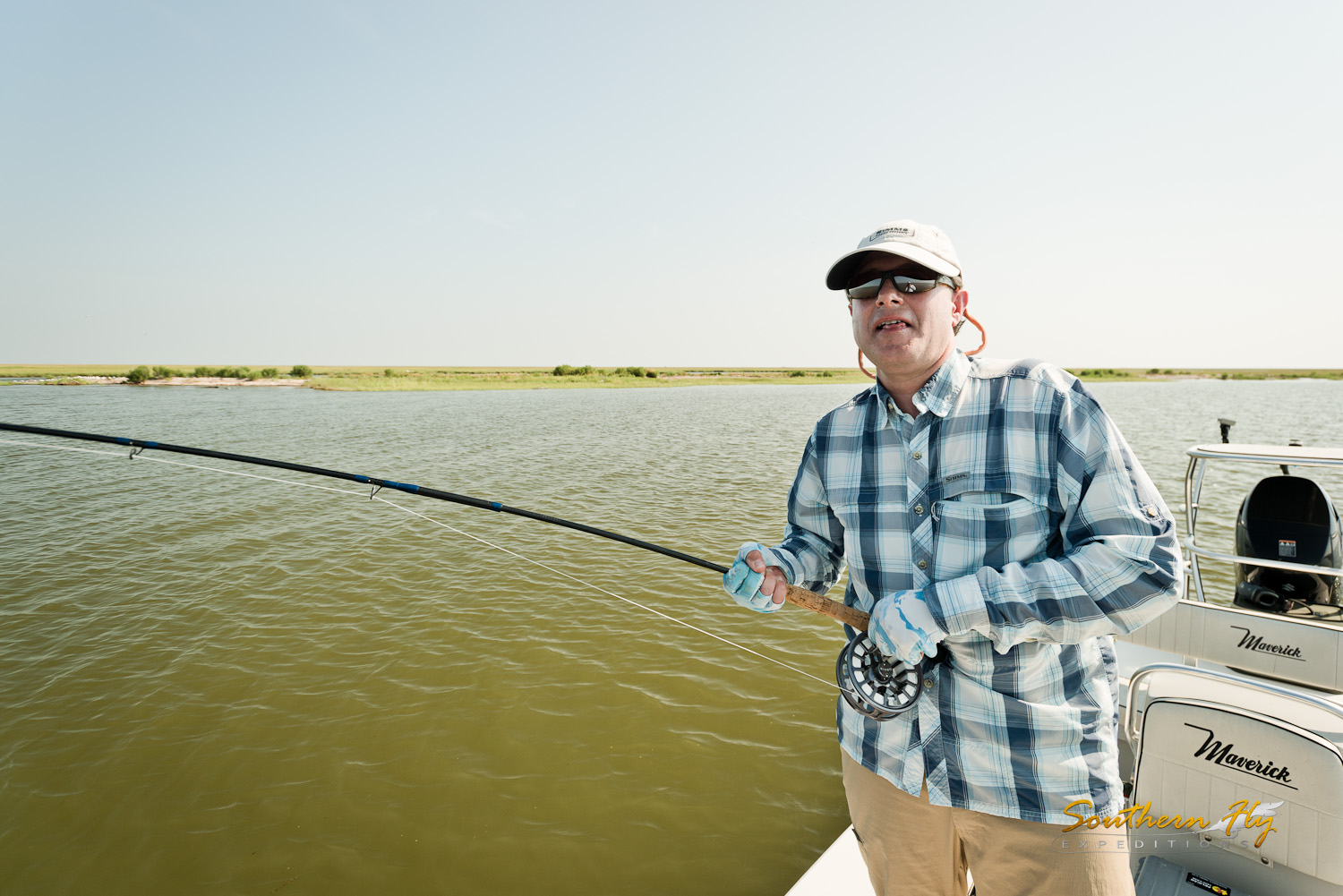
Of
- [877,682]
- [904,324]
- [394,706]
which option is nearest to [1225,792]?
[877,682]

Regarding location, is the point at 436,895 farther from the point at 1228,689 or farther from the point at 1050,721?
the point at 1228,689

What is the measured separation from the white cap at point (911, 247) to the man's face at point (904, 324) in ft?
0.13

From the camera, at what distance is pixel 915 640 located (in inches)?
71.6

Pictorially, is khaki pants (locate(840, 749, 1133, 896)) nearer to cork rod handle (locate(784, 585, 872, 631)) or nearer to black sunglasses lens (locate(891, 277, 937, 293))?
cork rod handle (locate(784, 585, 872, 631))

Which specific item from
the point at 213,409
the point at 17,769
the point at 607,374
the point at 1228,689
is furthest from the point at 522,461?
the point at 607,374

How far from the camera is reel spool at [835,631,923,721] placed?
79.2 inches

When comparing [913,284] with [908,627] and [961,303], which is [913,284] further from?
[908,627]

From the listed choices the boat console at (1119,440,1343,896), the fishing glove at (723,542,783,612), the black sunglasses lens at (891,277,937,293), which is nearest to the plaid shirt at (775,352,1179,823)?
the black sunglasses lens at (891,277,937,293)

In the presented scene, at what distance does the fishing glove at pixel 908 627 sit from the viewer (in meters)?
1.82

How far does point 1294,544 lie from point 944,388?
5366 mm

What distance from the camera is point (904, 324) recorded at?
2.02 metres

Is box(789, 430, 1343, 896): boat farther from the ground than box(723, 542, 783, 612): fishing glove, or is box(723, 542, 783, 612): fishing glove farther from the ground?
box(723, 542, 783, 612): fishing glove

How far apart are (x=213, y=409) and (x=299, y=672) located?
3888 cm

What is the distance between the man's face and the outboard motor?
5059 mm
